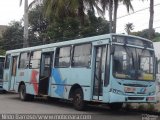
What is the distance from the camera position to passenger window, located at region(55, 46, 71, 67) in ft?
58.5

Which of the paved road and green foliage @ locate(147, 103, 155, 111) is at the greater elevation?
green foliage @ locate(147, 103, 155, 111)

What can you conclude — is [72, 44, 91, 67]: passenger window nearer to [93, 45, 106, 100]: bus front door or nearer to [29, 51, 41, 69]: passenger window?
[93, 45, 106, 100]: bus front door

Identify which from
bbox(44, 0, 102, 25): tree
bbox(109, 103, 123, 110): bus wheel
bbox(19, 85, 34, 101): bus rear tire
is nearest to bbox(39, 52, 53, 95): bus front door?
bbox(19, 85, 34, 101): bus rear tire

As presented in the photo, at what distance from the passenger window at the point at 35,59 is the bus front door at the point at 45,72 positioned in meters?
0.44

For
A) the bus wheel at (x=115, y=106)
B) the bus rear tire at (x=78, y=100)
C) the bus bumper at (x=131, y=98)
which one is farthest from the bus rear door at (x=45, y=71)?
the bus bumper at (x=131, y=98)

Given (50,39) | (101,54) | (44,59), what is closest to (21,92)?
(44,59)

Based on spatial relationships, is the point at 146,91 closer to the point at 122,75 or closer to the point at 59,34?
the point at 122,75

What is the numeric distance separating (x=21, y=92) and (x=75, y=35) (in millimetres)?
9153

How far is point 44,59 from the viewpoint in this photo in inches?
800

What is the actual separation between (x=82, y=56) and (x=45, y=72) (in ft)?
12.5

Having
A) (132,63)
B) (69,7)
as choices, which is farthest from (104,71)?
(69,7)

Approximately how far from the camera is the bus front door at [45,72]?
1964 centimetres

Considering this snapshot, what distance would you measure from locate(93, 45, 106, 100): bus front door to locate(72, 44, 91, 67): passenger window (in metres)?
0.50

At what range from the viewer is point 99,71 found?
1554 cm
